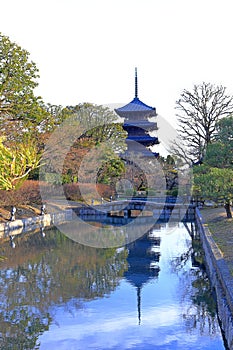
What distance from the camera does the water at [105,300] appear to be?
718 centimetres

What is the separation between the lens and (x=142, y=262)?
13609mm

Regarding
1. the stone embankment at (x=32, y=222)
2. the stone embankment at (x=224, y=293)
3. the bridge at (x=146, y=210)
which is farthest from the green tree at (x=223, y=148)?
the bridge at (x=146, y=210)

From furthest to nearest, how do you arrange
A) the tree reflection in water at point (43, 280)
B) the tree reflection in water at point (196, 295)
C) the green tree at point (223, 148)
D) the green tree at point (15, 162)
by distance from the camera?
the green tree at point (15, 162)
the green tree at point (223, 148)
the tree reflection in water at point (196, 295)
the tree reflection in water at point (43, 280)

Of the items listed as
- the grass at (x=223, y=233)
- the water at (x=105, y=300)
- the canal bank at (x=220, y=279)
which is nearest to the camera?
the canal bank at (x=220, y=279)

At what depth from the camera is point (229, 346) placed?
665cm

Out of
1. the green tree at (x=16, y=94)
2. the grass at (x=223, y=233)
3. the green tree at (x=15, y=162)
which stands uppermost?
the green tree at (x=16, y=94)

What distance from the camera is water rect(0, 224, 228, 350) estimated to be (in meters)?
7.18

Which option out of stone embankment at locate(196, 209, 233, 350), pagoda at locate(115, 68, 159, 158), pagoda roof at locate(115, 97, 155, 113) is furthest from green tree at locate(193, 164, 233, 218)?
pagoda roof at locate(115, 97, 155, 113)

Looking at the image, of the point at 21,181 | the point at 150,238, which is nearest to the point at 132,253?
the point at 150,238

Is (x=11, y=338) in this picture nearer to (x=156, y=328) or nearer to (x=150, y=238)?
(x=156, y=328)

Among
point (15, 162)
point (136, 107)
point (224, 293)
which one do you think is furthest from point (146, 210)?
point (224, 293)

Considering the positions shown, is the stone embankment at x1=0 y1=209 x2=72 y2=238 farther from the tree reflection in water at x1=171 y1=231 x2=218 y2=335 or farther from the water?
the tree reflection in water at x1=171 y1=231 x2=218 y2=335

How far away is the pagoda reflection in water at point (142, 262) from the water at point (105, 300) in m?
0.02

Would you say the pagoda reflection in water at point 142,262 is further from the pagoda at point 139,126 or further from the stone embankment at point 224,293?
the pagoda at point 139,126
